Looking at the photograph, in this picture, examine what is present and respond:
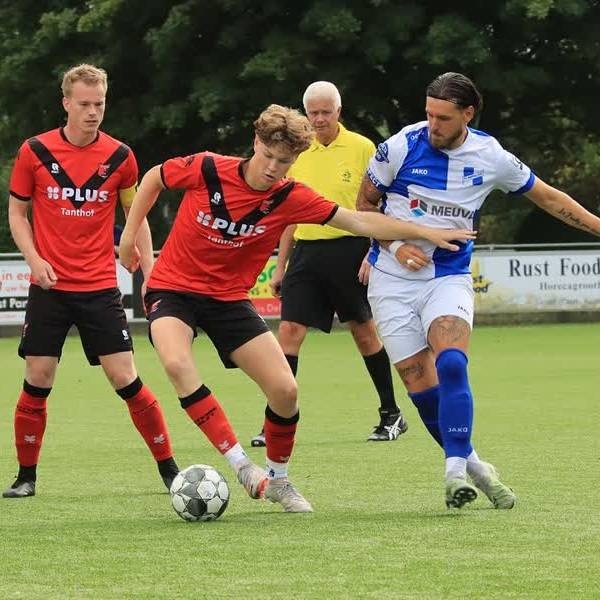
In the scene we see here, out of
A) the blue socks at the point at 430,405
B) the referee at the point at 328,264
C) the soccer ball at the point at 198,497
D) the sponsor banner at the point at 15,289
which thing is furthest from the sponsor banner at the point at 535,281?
the soccer ball at the point at 198,497

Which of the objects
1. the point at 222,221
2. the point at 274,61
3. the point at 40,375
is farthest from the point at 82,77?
Answer: the point at 274,61

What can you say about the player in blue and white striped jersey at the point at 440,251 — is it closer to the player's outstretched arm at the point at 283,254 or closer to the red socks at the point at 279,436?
the red socks at the point at 279,436

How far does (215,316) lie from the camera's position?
7230 millimetres

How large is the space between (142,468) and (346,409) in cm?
386

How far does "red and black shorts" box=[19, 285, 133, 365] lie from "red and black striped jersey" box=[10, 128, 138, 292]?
0.20 ft

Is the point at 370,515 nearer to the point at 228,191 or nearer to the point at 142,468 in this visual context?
the point at 228,191

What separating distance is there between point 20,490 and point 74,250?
1.16 meters

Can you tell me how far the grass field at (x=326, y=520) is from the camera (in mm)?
5238

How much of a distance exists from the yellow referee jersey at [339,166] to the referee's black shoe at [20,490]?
10.4 ft

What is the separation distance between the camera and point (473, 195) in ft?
23.7

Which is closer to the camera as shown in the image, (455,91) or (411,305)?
(455,91)

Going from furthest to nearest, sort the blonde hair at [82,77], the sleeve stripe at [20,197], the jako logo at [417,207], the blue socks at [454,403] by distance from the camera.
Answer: the sleeve stripe at [20,197]
the blonde hair at [82,77]
the jako logo at [417,207]
the blue socks at [454,403]

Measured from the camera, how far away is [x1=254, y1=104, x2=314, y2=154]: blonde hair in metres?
6.74

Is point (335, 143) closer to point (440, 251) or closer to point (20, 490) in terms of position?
point (440, 251)
